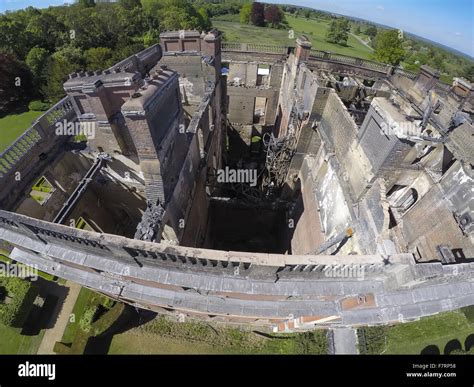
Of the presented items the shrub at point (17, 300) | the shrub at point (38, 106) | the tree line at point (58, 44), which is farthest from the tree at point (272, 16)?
the shrub at point (17, 300)

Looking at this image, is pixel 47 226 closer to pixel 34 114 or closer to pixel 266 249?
pixel 266 249

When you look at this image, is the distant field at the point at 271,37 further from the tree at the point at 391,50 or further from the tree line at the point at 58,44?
the tree line at the point at 58,44

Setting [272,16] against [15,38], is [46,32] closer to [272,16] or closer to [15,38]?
[15,38]

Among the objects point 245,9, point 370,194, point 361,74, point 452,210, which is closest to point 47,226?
point 370,194

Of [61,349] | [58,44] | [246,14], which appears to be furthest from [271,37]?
[61,349]

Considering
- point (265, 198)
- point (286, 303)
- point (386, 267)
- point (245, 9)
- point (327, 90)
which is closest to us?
point (386, 267)
